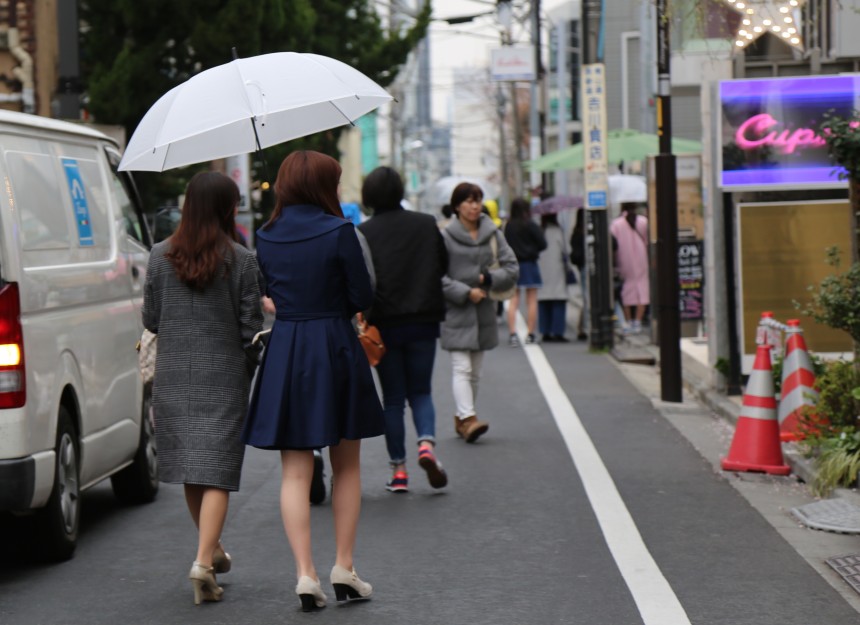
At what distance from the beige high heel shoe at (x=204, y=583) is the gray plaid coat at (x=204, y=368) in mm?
349

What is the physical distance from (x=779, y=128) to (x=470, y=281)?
3418 mm

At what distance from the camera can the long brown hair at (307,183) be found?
20.0ft

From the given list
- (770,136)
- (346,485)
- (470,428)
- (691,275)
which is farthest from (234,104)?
(691,275)

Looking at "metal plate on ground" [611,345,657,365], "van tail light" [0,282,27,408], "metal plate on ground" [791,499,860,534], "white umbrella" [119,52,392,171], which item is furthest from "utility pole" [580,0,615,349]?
"van tail light" [0,282,27,408]

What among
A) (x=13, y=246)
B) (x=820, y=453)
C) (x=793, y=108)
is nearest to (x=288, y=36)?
(x=793, y=108)

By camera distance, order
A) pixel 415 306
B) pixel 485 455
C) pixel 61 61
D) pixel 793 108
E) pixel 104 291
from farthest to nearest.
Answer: pixel 61 61
pixel 793 108
pixel 485 455
pixel 415 306
pixel 104 291

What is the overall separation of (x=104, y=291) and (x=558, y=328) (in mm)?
12171

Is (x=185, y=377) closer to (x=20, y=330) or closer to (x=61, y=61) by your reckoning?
(x=20, y=330)

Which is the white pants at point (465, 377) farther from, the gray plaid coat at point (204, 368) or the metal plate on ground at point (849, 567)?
the gray plaid coat at point (204, 368)

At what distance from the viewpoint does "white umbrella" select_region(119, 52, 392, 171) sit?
258 inches

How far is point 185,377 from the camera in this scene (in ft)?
20.6

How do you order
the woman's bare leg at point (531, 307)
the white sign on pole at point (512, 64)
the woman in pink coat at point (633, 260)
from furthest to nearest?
the white sign on pole at point (512, 64) → the woman in pink coat at point (633, 260) → the woman's bare leg at point (531, 307)

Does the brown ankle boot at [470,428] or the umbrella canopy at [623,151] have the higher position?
the umbrella canopy at [623,151]

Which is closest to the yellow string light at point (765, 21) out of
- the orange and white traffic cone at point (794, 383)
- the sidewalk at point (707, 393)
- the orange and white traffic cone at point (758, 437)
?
the sidewalk at point (707, 393)
